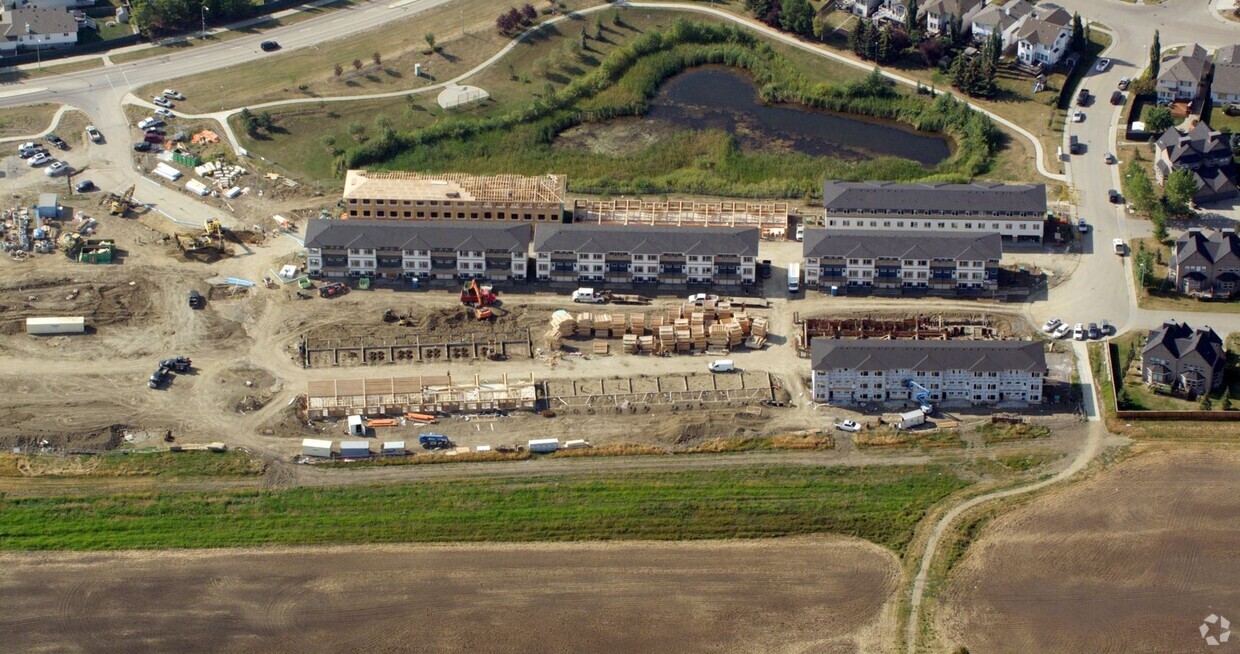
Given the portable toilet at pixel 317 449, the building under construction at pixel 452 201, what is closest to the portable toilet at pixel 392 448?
the portable toilet at pixel 317 449

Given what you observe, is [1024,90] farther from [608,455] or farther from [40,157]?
[40,157]

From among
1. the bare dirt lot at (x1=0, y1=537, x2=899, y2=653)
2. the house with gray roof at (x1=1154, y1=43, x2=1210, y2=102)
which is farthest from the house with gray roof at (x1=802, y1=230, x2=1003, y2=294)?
the house with gray roof at (x1=1154, y1=43, x2=1210, y2=102)

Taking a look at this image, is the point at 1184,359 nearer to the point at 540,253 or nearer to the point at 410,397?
the point at 540,253

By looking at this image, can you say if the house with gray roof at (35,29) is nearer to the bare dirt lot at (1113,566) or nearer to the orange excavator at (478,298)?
the orange excavator at (478,298)

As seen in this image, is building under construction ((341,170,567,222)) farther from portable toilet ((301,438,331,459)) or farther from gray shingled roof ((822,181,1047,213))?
portable toilet ((301,438,331,459))

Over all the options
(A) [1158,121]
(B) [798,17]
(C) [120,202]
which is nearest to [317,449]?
(C) [120,202]

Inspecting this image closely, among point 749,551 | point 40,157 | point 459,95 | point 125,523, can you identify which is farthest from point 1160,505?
point 40,157
